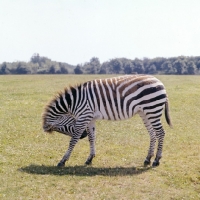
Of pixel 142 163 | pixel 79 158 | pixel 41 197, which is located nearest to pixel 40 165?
pixel 79 158

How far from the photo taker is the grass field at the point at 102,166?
672cm

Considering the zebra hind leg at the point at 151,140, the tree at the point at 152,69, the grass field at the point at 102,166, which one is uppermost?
the tree at the point at 152,69

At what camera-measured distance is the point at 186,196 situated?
662 centimetres

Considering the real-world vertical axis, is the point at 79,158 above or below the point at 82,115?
below

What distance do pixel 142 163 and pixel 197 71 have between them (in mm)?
78494

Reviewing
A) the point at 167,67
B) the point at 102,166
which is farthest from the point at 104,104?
the point at 167,67

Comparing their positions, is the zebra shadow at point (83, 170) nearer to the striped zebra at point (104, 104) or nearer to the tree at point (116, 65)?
the striped zebra at point (104, 104)

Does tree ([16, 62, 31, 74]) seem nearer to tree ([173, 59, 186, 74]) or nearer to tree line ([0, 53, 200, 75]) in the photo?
tree line ([0, 53, 200, 75])

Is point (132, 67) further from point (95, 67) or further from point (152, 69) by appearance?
point (95, 67)

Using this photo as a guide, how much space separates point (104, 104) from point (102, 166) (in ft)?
5.59

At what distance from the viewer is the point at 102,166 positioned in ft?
28.1

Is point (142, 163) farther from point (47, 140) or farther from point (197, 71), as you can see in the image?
point (197, 71)

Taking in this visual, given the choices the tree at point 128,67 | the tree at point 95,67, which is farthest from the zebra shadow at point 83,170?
the tree at point 95,67

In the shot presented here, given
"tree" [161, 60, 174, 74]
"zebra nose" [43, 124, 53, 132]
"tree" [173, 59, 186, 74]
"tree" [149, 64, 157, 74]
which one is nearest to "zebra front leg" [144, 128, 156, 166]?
"zebra nose" [43, 124, 53, 132]
